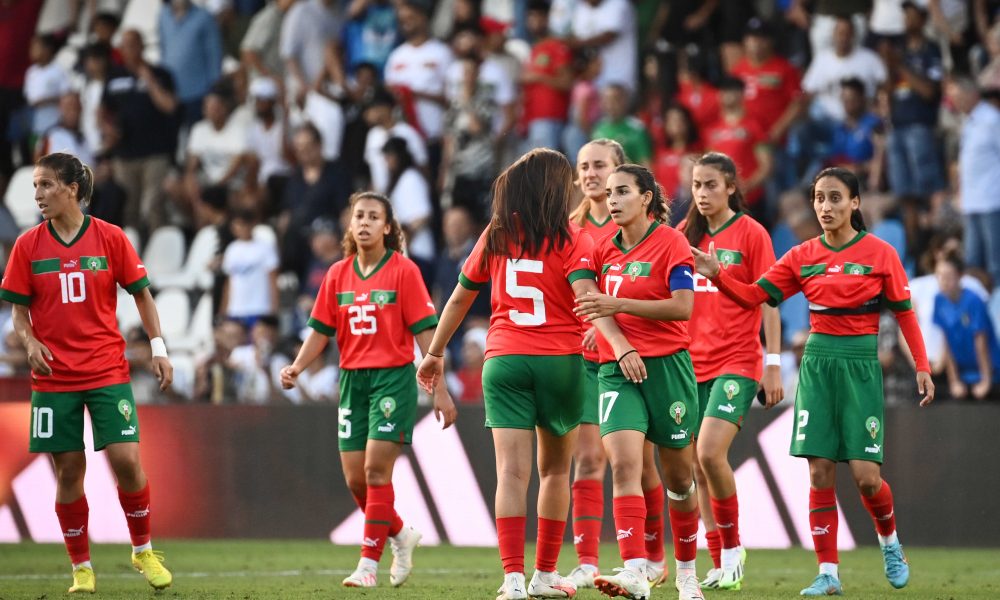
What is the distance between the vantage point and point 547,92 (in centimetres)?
1606

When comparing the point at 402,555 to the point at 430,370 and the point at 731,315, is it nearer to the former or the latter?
the point at 430,370

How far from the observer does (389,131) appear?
53.9 feet

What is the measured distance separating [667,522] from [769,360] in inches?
146

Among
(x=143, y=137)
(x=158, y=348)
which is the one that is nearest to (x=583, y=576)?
(x=158, y=348)

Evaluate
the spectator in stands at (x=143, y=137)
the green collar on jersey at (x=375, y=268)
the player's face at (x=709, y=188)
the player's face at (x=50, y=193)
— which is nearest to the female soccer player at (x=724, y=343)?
the player's face at (x=709, y=188)

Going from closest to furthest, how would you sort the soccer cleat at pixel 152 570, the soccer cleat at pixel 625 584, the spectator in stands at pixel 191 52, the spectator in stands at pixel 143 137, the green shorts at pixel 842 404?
the soccer cleat at pixel 625 584
the green shorts at pixel 842 404
the soccer cleat at pixel 152 570
the spectator in stands at pixel 143 137
the spectator in stands at pixel 191 52

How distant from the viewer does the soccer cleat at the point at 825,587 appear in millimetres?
7887

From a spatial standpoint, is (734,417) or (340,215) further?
(340,215)

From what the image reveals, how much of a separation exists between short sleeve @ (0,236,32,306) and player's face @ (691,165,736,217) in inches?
152

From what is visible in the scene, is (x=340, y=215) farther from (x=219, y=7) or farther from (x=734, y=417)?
(x=734, y=417)

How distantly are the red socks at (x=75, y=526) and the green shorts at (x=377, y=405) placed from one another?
4.87 feet

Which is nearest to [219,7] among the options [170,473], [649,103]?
[649,103]

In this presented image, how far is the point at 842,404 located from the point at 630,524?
5.87 ft

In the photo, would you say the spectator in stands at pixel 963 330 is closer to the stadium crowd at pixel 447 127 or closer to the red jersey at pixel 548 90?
the stadium crowd at pixel 447 127
